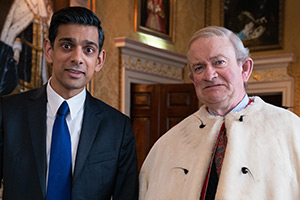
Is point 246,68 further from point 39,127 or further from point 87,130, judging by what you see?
point 39,127

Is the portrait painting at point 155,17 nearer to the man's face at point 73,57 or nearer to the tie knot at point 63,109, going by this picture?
the man's face at point 73,57

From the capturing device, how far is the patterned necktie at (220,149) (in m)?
2.32

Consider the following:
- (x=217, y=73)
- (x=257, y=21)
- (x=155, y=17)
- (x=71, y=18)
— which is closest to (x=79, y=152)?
(x=71, y=18)

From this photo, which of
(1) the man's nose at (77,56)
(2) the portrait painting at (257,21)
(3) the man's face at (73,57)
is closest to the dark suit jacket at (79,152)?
(3) the man's face at (73,57)

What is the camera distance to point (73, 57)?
227 centimetres

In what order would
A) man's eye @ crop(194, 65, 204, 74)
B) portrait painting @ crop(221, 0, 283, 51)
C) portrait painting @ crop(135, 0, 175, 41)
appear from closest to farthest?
man's eye @ crop(194, 65, 204, 74)
portrait painting @ crop(135, 0, 175, 41)
portrait painting @ crop(221, 0, 283, 51)

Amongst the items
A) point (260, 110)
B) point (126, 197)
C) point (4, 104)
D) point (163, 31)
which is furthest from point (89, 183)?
point (163, 31)

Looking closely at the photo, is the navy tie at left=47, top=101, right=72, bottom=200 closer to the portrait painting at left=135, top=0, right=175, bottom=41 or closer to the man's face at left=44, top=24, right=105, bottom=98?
the man's face at left=44, top=24, right=105, bottom=98

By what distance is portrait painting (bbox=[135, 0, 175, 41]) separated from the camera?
24.5ft

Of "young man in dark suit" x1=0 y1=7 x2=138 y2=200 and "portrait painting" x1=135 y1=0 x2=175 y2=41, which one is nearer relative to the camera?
"young man in dark suit" x1=0 y1=7 x2=138 y2=200

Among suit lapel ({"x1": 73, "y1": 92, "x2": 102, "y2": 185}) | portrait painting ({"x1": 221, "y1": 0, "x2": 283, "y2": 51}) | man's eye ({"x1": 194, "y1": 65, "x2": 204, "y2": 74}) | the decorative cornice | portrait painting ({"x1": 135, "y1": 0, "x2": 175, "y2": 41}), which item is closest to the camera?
suit lapel ({"x1": 73, "y1": 92, "x2": 102, "y2": 185})

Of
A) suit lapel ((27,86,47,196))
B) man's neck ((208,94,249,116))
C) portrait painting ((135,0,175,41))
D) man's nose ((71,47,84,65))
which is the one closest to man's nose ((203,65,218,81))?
man's neck ((208,94,249,116))

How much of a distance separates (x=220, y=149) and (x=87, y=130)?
758mm

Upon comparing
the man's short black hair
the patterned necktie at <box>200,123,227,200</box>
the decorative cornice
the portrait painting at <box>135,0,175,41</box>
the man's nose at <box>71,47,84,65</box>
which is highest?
the portrait painting at <box>135,0,175,41</box>
